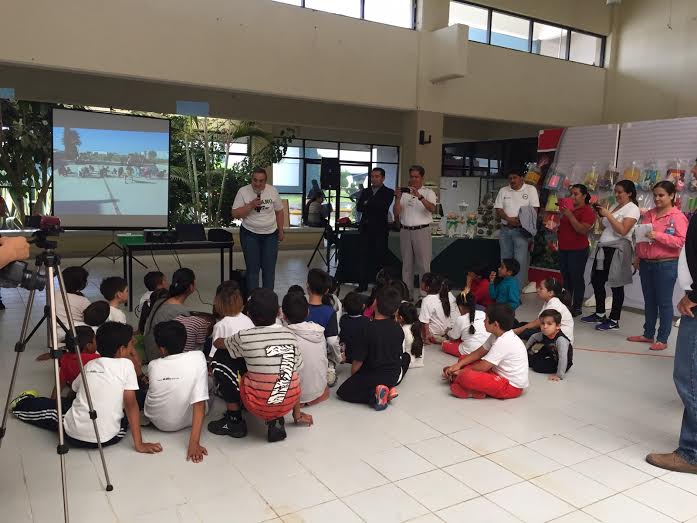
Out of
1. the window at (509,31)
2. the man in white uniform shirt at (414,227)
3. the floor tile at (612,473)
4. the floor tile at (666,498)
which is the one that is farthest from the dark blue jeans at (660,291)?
the window at (509,31)

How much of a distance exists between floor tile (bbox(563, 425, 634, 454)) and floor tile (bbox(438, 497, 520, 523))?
905 mm

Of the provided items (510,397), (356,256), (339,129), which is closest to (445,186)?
(339,129)

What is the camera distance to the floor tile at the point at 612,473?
102 inches

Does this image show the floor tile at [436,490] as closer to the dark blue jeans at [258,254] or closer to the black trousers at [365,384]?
the black trousers at [365,384]

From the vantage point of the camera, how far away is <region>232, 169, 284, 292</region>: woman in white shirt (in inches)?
216

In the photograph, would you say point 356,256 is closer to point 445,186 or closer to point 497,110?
point 497,110

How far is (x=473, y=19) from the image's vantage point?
9.86 metres

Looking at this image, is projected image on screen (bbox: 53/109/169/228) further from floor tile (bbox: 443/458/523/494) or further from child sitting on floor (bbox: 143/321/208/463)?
floor tile (bbox: 443/458/523/494)

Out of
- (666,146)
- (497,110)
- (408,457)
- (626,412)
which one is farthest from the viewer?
(497,110)

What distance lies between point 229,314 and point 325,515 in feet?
4.81

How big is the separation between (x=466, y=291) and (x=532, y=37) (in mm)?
7374

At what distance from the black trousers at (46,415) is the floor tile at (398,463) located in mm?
1226

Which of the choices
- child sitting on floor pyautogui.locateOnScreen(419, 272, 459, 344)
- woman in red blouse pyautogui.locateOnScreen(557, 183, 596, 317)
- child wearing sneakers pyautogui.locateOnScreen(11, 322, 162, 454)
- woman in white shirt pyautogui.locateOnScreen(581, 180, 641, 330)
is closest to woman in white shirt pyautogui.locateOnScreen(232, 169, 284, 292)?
child sitting on floor pyautogui.locateOnScreen(419, 272, 459, 344)

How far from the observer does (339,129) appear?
1282cm
